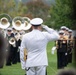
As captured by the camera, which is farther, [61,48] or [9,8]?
[9,8]

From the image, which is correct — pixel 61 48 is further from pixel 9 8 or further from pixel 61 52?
pixel 9 8

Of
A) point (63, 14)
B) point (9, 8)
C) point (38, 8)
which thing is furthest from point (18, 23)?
point (38, 8)

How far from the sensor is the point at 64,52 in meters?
17.7

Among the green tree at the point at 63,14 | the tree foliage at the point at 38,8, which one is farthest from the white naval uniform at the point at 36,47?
the tree foliage at the point at 38,8

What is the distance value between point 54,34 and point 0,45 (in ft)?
11.0

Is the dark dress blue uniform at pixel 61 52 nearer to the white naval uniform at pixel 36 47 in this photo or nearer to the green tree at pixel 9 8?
the white naval uniform at pixel 36 47

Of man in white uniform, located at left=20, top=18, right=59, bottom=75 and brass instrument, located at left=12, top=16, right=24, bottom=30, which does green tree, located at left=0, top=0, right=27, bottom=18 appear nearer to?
brass instrument, located at left=12, top=16, right=24, bottom=30

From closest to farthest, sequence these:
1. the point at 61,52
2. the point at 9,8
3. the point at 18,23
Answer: the point at 61,52
the point at 18,23
the point at 9,8

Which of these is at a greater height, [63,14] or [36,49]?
[36,49]

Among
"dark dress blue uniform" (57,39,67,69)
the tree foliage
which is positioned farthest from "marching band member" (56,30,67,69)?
the tree foliage

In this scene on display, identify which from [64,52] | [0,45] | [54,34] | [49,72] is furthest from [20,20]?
[0,45]

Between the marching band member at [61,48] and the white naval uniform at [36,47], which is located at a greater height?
the white naval uniform at [36,47]

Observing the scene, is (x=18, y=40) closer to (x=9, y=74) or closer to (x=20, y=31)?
(x=20, y=31)

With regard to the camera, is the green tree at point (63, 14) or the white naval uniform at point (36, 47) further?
the green tree at point (63, 14)
